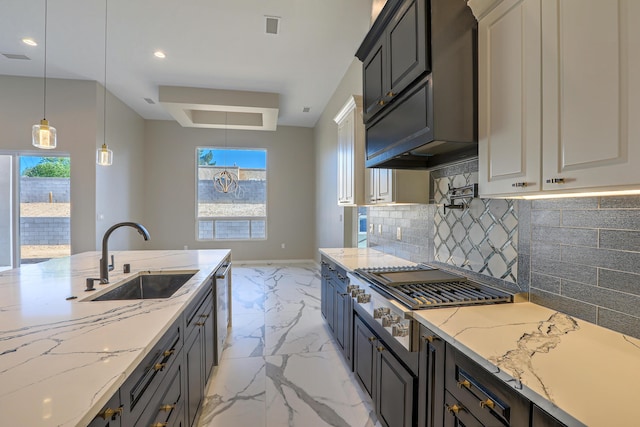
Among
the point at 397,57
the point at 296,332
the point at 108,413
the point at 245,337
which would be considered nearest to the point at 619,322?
the point at 397,57

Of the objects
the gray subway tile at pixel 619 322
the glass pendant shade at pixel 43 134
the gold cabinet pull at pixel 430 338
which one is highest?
the glass pendant shade at pixel 43 134

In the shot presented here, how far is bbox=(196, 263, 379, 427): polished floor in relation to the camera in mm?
1912

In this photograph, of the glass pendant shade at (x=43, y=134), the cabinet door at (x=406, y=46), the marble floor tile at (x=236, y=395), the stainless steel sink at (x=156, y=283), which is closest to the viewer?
the cabinet door at (x=406, y=46)

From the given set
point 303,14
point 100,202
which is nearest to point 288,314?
point 303,14

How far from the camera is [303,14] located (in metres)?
3.09

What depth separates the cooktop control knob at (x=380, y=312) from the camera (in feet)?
5.04

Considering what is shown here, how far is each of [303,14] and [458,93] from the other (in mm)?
2411

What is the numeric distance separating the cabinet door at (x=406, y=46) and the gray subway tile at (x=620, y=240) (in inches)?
41.1

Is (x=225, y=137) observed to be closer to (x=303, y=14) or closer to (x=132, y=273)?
(x=303, y=14)

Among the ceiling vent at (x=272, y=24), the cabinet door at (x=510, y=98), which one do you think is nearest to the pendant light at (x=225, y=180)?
the ceiling vent at (x=272, y=24)

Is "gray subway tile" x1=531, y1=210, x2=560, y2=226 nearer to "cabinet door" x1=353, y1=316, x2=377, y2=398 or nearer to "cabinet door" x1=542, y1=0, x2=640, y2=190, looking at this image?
"cabinet door" x1=542, y1=0, x2=640, y2=190

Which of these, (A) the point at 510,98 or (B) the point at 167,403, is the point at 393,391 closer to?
(B) the point at 167,403

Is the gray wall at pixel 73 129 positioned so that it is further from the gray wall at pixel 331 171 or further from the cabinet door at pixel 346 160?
the cabinet door at pixel 346 160

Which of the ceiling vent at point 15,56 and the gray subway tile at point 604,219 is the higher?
the ceiling vent at point 15,56
